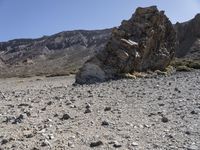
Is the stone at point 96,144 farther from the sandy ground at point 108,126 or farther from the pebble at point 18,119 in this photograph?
the pebble at point 18,119

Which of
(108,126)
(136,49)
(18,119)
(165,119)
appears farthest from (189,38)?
(108,126)

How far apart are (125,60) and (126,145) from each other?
26.9m

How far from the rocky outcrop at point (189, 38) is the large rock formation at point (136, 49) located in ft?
172

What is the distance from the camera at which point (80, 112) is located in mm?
14547

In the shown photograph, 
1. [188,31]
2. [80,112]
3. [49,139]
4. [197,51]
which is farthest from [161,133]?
[188,31]

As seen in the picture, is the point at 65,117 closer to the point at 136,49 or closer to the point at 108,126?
the point at 108,126

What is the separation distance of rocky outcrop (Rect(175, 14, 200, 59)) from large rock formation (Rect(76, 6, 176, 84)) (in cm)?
5256

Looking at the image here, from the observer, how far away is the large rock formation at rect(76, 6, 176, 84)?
3500cm

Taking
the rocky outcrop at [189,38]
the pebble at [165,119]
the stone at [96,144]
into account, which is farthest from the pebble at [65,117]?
the rocky outcrop at [189,38]

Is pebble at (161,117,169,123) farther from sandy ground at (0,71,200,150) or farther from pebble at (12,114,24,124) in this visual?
pebble at (12,114,24,124)

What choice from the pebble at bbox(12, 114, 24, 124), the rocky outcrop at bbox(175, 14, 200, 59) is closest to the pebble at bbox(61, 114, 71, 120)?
the pebble at bbox(12, 114, 24, 124)

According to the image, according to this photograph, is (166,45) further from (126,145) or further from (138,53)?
(126,145)

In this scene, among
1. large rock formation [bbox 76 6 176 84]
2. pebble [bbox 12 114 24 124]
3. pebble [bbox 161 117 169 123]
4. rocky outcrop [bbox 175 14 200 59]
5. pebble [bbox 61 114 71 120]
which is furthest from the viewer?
rocky outcrop [bbox 175 14 200 59]

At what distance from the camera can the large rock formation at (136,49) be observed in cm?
3500
